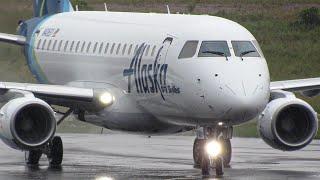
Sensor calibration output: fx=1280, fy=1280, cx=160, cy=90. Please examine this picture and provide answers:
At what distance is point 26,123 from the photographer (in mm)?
25312

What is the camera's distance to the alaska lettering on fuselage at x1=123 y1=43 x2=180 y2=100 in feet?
82.3

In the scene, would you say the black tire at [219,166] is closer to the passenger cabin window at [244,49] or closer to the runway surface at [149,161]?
the runway surface at [149,161]

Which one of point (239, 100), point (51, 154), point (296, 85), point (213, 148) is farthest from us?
point (51, 154)

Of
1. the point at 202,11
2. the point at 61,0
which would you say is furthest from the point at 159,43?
the point at 202,11

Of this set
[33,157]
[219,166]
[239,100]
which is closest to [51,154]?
[33,157]

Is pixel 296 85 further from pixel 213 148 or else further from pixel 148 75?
pixel 213 148

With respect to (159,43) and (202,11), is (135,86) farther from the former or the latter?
(202,11)

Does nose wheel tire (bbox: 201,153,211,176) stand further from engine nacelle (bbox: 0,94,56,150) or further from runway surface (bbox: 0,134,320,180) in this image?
engine nacelle (bbox: 0,94,56,150)

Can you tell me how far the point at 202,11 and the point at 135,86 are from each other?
150 feet

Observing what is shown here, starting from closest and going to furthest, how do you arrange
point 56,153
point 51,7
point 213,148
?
point 213,148 → point 56,153 → point 51,7

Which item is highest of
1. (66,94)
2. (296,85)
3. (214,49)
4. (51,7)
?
(51,7)

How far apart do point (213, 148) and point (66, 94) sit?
4191 millimetres

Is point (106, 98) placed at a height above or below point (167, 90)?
above

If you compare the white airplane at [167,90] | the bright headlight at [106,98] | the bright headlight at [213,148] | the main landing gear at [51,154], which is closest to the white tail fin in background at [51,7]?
the white airplane at [167,90]
